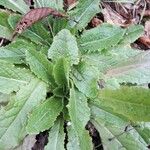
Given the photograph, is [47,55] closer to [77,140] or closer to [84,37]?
[84,37]

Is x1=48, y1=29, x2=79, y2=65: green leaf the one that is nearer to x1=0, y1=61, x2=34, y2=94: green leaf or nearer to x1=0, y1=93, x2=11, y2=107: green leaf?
x1=0, y1=61, x2=34, y2=94: green leaf

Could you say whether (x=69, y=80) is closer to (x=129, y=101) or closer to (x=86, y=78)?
(x=86, y=78)

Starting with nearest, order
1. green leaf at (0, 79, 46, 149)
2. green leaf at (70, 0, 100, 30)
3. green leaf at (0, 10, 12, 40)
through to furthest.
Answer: green leaf at (0, 79, 46, 149) < green leaf at (0, 10, 12, 40) < green leaf at (70, 0, 100, 30)

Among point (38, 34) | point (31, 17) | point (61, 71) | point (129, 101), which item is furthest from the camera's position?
point (38, 34)

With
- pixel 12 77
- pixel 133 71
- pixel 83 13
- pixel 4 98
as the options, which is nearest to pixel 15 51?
pixel 12 77

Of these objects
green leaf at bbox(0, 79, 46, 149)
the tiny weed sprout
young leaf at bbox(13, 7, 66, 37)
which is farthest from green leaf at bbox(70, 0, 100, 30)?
green leaf at bbox(0, 79, 46, 149)

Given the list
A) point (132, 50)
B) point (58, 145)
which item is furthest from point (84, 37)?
point (58, 145)

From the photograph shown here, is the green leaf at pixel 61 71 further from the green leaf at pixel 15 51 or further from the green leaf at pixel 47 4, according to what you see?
the green leaf at pixel 47 4
